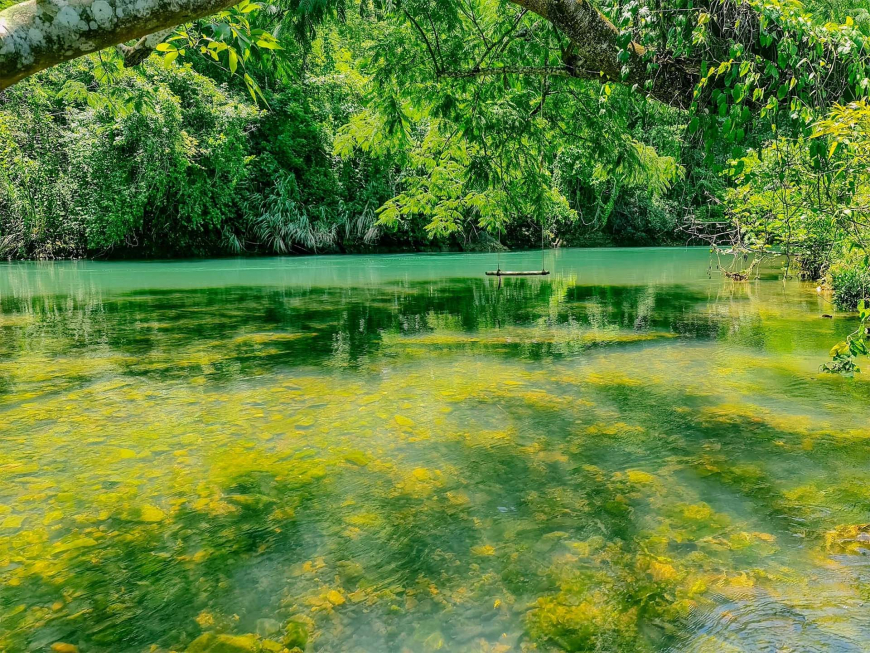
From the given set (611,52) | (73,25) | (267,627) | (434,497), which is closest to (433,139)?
(611,52)

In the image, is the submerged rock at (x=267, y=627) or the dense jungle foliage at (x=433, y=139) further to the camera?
the dense jungle foliage at (x=433, y=139)

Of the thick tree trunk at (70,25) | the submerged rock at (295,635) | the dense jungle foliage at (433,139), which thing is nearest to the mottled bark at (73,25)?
the thick tree trunk at (70,25)

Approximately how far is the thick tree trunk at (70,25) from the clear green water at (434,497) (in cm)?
197

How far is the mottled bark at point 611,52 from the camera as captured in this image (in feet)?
13.5

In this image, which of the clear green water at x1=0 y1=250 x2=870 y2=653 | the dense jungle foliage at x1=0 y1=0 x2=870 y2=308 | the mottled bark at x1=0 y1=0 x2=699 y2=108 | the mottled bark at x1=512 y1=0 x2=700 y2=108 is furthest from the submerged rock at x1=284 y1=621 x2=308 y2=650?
the mottled bark at x1=512 y1=0 x2=700 y2=108

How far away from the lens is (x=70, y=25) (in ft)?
7.35

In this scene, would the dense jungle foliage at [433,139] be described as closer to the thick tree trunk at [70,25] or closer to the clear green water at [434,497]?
the thick tree trunk at [70,25]

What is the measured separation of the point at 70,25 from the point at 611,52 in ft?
10.8

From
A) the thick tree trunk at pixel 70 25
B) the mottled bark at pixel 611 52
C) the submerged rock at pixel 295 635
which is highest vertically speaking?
the mottled bark at pixel 611 52

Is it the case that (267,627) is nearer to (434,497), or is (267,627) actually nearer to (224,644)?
(224,644)

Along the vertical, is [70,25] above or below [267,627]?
above

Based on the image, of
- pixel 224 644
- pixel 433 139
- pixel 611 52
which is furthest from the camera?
pixel 433 139

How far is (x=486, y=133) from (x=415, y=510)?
20.6ft

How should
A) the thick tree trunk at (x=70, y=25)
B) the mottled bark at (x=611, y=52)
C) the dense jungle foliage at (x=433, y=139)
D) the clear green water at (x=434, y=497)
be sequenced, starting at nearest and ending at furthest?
the thick tree trunk at (x=70, y=25) < the clear green water at (x=434, y=497) < the dense jungle foliage at (x=433, y=139) < the mottled bark at (x=611, y=52)
